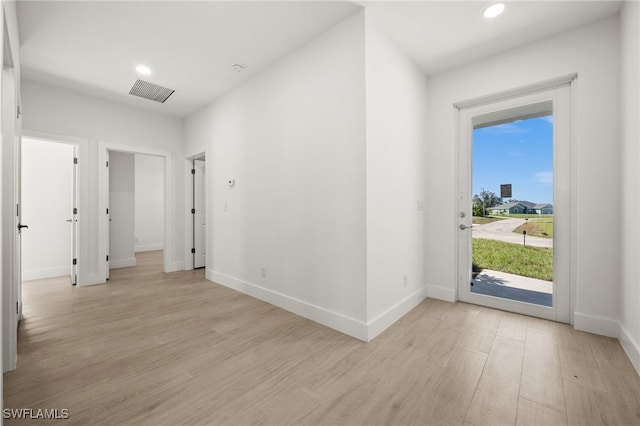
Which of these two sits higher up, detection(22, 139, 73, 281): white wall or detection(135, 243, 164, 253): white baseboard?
detection(22, 139, 73, 281): white wall

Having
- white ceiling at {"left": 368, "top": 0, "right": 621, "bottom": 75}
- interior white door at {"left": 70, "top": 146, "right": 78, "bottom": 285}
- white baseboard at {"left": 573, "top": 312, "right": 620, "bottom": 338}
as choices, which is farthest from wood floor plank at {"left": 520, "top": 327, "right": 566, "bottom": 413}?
interior white door at {"left": 70, "top": 146, "right": 78, "bottom": 285}

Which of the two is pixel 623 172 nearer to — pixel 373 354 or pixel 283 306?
pixel 373 354

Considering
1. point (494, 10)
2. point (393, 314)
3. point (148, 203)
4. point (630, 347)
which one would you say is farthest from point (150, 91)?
point (630, 347)

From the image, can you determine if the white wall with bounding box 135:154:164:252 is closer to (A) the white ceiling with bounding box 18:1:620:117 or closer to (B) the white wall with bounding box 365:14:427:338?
(A) the white ceiling with bounding box 18:1:620:117

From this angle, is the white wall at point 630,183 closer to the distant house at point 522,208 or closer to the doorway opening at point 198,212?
the distant house at point 522,208

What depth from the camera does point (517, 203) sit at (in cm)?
302

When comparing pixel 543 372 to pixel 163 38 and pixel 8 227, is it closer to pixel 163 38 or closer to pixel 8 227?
pixel 8 227

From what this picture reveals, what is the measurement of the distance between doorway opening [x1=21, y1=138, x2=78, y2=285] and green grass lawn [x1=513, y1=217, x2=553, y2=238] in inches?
246

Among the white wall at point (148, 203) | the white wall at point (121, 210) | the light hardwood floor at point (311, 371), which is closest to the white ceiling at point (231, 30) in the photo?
the white wall at point (121, 210)

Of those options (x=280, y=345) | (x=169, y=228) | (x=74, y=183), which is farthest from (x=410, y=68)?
(x=74, y=183)

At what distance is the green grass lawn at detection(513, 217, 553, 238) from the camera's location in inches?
111

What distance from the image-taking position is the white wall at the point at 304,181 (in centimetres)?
245

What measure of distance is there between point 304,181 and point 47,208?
4.86 m

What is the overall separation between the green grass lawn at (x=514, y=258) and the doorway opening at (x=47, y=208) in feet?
19.3
